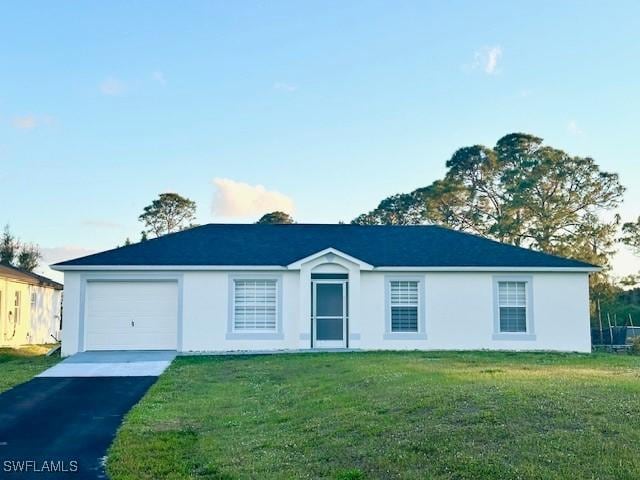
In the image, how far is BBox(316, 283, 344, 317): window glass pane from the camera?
2023 cm

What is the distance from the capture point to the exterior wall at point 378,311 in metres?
19.9

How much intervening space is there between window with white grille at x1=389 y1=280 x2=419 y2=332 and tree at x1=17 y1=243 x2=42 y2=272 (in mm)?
30543

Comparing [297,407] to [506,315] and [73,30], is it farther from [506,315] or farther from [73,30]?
[73,30]

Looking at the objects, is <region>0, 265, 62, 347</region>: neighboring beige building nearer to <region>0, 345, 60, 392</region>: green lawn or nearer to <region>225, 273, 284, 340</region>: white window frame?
<region>0, 345, 60, 392</region>: green lawn

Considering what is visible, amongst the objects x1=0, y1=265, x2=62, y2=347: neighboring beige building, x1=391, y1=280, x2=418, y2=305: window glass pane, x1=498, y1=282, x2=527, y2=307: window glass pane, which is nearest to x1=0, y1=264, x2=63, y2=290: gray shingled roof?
x1=0, y1=265, x2=62, y2=347: neighboring beige building

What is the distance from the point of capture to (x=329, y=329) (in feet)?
66.3

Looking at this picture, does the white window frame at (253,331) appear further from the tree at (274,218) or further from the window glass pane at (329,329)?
the tree at (274,218)

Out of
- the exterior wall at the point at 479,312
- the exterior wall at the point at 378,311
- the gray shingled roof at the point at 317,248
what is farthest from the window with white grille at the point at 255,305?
the exterior wall at the point at 479,312

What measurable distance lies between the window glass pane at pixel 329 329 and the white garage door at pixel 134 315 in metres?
4.35

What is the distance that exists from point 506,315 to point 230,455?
47.8ft

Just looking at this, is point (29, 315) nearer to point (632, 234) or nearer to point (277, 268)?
point (277, 268)

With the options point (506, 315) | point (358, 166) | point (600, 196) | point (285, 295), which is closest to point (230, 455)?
point (285, 295)

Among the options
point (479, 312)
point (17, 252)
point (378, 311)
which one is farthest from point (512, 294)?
point (17, 252)

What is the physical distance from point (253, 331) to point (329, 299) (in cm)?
251
